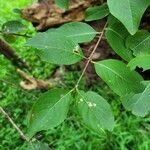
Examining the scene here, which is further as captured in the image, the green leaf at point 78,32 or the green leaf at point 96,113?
the green leaf at point 78,32

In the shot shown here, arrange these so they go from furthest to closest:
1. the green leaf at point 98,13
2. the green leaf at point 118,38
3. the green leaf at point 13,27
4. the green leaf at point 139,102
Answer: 1. the green leaf at point 13,27
2. the green leaf at point 98,13
3. the green leaf at point 118,38
4. the green leaf at point 139,102

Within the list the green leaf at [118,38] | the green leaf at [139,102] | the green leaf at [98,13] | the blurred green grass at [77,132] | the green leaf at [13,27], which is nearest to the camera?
the green leaf at [139,102]

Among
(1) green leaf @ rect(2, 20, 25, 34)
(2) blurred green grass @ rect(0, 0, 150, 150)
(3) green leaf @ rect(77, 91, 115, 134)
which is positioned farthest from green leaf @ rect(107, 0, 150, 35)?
(2) blurred green grass @ rect(0, 0, 150, 150)

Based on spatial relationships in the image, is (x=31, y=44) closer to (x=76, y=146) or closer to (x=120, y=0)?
(x=120, y=0)

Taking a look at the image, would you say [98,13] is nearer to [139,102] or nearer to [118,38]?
[118,38]

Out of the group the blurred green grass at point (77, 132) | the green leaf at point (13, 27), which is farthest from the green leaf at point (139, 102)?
the blurred green grass at point (77, 132)

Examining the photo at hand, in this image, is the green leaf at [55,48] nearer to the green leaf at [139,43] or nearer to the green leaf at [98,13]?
the green leaf at [139,43]
